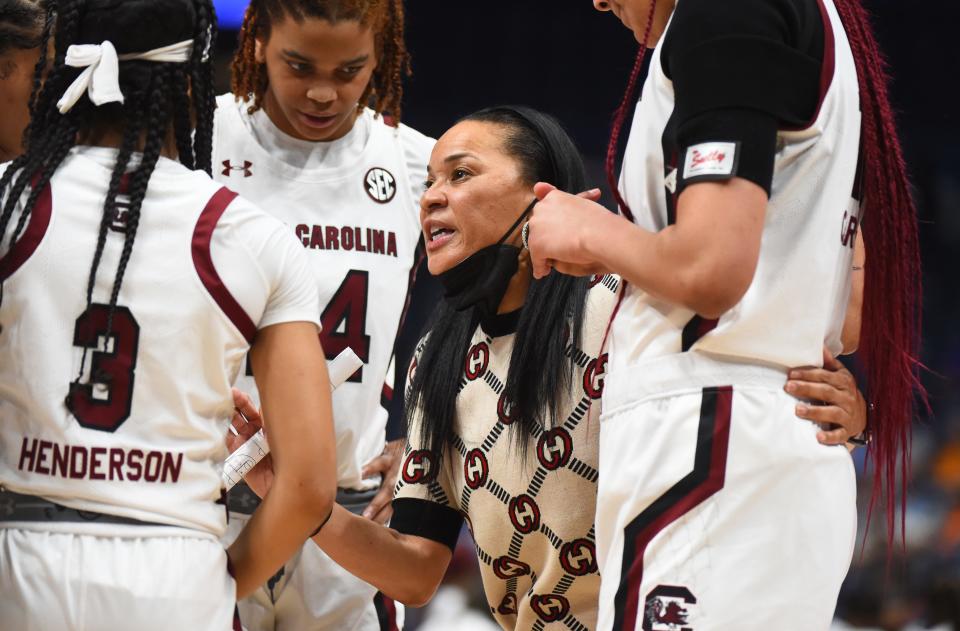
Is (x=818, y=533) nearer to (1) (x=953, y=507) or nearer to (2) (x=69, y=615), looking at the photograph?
(2) (x=69, y=615)

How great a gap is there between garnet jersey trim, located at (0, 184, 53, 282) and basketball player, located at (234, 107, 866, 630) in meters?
0.57

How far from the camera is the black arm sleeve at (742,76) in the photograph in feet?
5.29

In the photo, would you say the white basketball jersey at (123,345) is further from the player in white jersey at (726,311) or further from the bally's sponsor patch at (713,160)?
the bally's sponsor patch at (713,160)

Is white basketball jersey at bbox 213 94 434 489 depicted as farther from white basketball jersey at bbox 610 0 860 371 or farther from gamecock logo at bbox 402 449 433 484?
white basketball jersey at bbox 610 0 860 371

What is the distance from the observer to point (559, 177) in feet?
8.65

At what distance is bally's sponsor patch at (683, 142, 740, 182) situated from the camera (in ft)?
5.27

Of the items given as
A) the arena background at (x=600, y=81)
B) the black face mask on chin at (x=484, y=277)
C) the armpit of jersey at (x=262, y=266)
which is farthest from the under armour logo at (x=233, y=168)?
the arena background at (x=600, y=81)

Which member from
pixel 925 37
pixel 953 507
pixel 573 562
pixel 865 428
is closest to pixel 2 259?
pixel 573 562

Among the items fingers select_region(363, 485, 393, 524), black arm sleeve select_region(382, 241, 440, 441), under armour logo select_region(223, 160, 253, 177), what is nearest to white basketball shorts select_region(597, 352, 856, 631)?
fingers select_region(363, 485, 393, 524)

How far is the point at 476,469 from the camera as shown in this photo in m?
2.48

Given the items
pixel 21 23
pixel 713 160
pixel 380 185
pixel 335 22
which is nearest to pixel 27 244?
pixel 21 23

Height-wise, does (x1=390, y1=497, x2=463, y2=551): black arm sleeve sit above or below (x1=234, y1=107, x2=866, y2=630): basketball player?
→ below

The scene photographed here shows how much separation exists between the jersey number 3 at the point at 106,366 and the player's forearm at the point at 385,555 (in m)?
0.74

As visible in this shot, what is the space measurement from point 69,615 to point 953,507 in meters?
5.88
